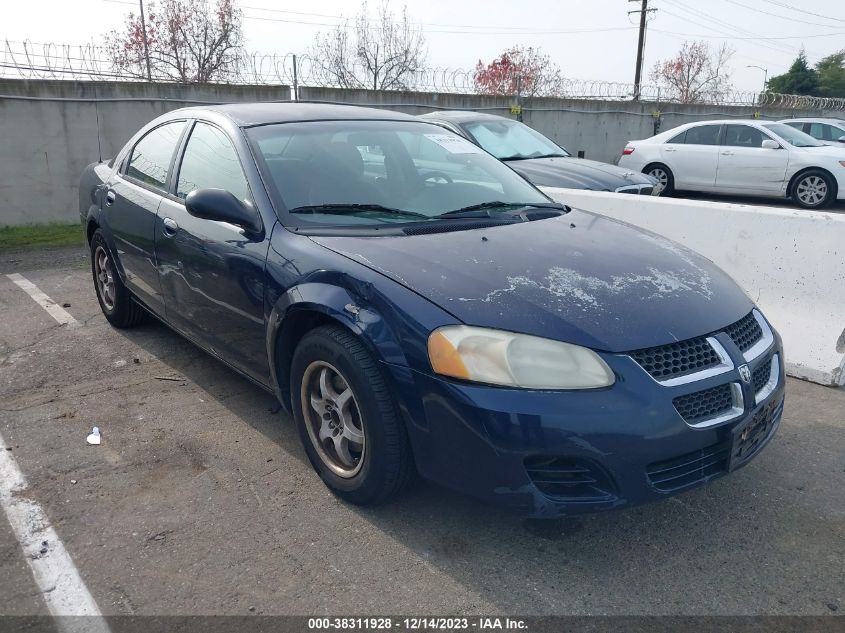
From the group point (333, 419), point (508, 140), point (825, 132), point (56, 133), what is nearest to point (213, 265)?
point (333, 419)

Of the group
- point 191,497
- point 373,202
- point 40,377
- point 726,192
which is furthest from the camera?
point 726,192

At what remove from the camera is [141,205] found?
429 centimetres

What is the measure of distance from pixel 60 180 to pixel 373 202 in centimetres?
796

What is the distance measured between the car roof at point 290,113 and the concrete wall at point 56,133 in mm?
6346

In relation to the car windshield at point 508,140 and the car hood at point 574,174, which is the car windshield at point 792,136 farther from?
the car windshield at point 508,140

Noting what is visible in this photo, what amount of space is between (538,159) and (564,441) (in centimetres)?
675

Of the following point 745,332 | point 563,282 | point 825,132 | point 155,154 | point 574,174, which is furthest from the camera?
point 825,132

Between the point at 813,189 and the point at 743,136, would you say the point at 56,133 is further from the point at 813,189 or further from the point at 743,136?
the point at 813,189

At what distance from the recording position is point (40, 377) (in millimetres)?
4391

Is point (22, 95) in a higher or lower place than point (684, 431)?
higher

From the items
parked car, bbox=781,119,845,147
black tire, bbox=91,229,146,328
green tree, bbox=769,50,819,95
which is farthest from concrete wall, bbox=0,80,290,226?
green tree, bbox=769,50,819,95

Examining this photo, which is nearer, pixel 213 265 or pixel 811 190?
pixel 213 265

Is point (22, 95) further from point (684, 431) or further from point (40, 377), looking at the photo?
point (684, 431)

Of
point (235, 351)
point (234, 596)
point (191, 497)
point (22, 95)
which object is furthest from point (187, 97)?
point (234, 596)
